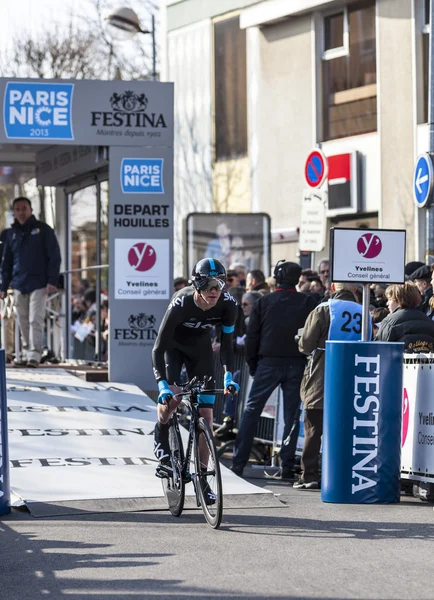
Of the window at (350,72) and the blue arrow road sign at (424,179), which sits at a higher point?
the window at (350,72)

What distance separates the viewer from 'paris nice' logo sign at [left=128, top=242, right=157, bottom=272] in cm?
1622

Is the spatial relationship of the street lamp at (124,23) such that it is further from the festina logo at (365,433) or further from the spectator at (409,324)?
the festina logo at (365,433)

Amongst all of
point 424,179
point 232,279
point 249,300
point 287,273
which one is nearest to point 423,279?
point 287,273

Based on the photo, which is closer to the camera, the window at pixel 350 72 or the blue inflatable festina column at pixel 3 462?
the blue inflatable festina column at pixel 3 462

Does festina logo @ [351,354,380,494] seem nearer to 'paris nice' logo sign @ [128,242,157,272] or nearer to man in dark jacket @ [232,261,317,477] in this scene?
man in dark jacket @ [232,261,317,477]

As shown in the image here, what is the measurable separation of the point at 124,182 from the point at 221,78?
1468 cm

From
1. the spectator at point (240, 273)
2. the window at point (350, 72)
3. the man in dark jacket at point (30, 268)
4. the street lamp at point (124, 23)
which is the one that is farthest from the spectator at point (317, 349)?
the window at point (350, 72)

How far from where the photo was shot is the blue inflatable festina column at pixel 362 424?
1096 cm

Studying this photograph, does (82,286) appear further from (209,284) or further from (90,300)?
(209,284)

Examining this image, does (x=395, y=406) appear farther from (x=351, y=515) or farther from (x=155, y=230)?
(x=155, y=230)

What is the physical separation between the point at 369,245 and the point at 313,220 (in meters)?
4.85

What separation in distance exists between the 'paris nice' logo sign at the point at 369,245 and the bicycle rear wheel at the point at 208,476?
9.60 feet

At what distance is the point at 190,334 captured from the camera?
10.4 metres

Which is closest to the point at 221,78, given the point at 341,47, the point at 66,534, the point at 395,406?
the point at 341,47
